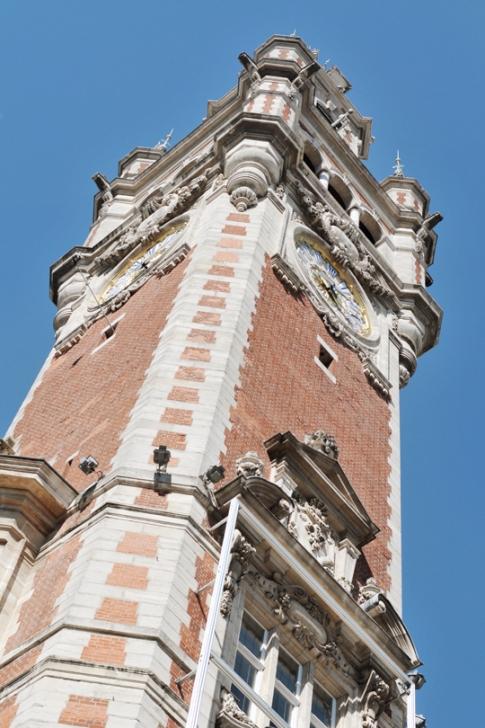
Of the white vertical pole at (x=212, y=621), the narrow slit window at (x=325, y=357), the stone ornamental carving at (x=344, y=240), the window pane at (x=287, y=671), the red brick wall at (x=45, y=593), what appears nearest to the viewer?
the white vertical pole at (x=212, y=621)

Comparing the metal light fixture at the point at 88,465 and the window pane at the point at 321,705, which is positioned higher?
the metal light fixture at the point at 88,465

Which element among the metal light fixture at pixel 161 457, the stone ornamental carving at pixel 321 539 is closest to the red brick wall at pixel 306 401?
the stone ornamental carving at pixel 321 539

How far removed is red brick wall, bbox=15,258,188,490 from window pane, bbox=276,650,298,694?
11.5ft

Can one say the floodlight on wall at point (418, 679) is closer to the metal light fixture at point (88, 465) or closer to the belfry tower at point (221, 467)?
the belfry tower at point (221, 467)

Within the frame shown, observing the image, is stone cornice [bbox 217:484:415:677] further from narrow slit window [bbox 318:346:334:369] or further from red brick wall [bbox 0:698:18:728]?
narrow slit window [bbox 318:346:334:369]

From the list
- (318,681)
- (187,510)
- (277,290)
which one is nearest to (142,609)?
(187,510)

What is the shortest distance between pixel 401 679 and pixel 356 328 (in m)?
10.5

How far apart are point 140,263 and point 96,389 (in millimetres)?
6080

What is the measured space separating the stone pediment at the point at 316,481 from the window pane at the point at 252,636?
2.92 m

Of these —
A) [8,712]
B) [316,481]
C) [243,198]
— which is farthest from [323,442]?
[8,712]

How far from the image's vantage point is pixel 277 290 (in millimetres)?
22859

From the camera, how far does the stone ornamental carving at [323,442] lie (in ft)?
64.4

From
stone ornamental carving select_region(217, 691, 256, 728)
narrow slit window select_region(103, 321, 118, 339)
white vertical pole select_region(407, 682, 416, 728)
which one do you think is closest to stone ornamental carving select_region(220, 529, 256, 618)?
stone ornamental carving select_region(217, 691, 256, 728)

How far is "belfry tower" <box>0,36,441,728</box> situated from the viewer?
13.9 metres
